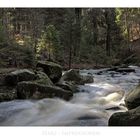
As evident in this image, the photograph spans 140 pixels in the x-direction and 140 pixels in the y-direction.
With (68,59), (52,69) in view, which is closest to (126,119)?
(68,59)

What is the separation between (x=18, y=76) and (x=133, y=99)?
1.24 meters

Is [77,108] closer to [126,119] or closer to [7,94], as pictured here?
[126,119]

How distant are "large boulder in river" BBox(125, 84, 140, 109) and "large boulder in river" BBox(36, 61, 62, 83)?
1.10 metres

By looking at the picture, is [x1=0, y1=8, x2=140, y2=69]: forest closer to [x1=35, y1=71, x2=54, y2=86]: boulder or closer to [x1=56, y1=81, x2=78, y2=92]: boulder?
[x1=56, y1=81, x2=78, y2=92]: boulder

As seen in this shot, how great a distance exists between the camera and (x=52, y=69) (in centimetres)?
450

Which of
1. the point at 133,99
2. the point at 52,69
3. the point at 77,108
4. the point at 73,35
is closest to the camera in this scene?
the point at 77,108

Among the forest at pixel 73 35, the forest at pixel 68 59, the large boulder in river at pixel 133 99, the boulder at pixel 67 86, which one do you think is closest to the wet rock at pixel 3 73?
the forest at pixel 68 59

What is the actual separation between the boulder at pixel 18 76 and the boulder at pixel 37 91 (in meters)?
0.07

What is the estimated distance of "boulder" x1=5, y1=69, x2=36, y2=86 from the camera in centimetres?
375

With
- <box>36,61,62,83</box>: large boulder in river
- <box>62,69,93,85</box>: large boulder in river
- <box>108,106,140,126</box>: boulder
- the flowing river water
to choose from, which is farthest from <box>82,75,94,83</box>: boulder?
<box>108,106,140,126</box>: boulder

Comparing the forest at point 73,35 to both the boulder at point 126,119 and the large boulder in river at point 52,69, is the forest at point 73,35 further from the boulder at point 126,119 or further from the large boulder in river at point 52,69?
the boulder at point 126,119
